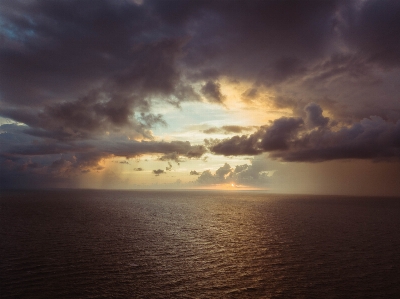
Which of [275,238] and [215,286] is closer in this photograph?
[215,286]

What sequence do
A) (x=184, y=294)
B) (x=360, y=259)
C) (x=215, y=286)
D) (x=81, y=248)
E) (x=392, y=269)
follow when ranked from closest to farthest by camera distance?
(x=184, y=294) → (x=215, y=286) → (x=392, y=269) → (x=360, y=259) → (x=81, y=248)

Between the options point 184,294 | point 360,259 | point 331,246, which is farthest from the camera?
point 331,246

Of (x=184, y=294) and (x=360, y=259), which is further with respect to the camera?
(x=360, y=259)

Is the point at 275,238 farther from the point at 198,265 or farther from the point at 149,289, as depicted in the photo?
the point at 149,289

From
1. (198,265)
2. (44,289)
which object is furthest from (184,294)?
(44,289)

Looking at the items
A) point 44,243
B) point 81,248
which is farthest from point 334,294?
point 44,243

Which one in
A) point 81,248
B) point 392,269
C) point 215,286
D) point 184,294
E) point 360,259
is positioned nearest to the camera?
point 184,294

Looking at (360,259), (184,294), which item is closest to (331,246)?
(360,259)

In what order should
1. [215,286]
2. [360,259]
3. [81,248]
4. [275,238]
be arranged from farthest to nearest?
[275,238] < [81,248] < [360,259] < [215,286]

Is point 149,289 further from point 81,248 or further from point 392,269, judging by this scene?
point 392,269
